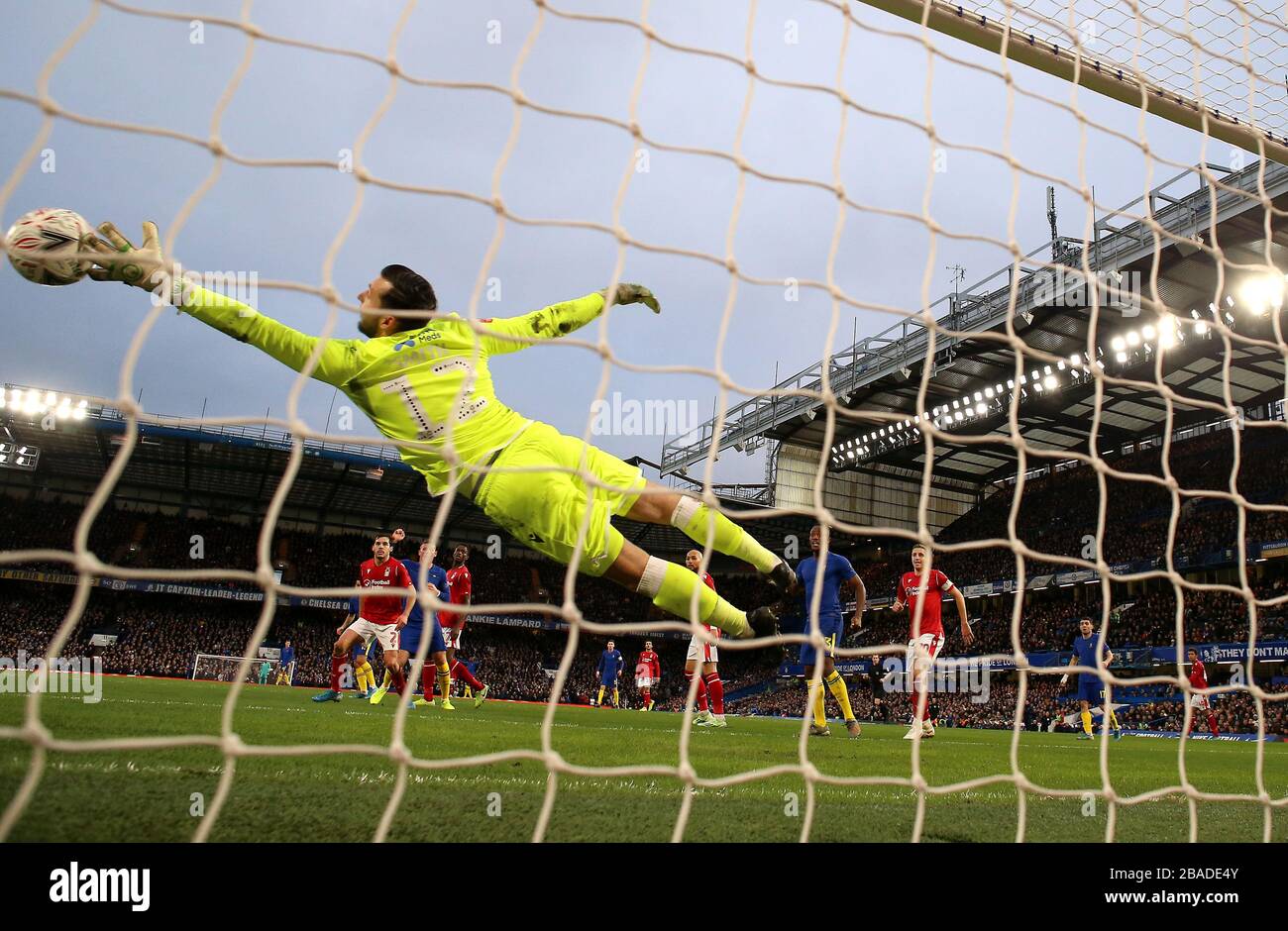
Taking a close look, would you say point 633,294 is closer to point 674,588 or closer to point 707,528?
point 707,528

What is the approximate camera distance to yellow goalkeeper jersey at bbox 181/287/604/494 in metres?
2.99

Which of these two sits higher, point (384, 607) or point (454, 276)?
point (454, 276)

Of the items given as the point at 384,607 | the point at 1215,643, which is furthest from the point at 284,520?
the point at 1215,643

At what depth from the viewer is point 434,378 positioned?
10.2 feet

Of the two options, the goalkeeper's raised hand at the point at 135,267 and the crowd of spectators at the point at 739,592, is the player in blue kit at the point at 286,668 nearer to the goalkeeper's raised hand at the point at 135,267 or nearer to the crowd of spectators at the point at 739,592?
the crowd of spectators at the point at 739,592

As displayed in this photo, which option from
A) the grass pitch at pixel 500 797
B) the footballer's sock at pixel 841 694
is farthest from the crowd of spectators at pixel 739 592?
the grass pitch at pixel 500 797

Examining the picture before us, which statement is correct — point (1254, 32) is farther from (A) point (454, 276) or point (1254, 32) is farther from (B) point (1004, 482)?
(B) point (1004, 482)

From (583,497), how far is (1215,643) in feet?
70.6

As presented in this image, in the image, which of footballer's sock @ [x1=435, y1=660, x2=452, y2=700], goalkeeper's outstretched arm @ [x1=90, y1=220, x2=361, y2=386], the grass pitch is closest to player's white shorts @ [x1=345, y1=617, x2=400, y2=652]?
footballer's sock @ [x1=435, y1=660, x2=452, y2=700]

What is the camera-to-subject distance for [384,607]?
7.93m

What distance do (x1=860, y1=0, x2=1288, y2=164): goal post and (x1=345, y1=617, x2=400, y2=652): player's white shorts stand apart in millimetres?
6796

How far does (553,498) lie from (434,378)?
65 cm

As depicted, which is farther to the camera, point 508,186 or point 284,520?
point 284,520

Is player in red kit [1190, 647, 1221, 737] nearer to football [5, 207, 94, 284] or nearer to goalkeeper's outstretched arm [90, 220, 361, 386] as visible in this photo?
goalkeeper's outstretched arm [90, 220, 361, 386]
